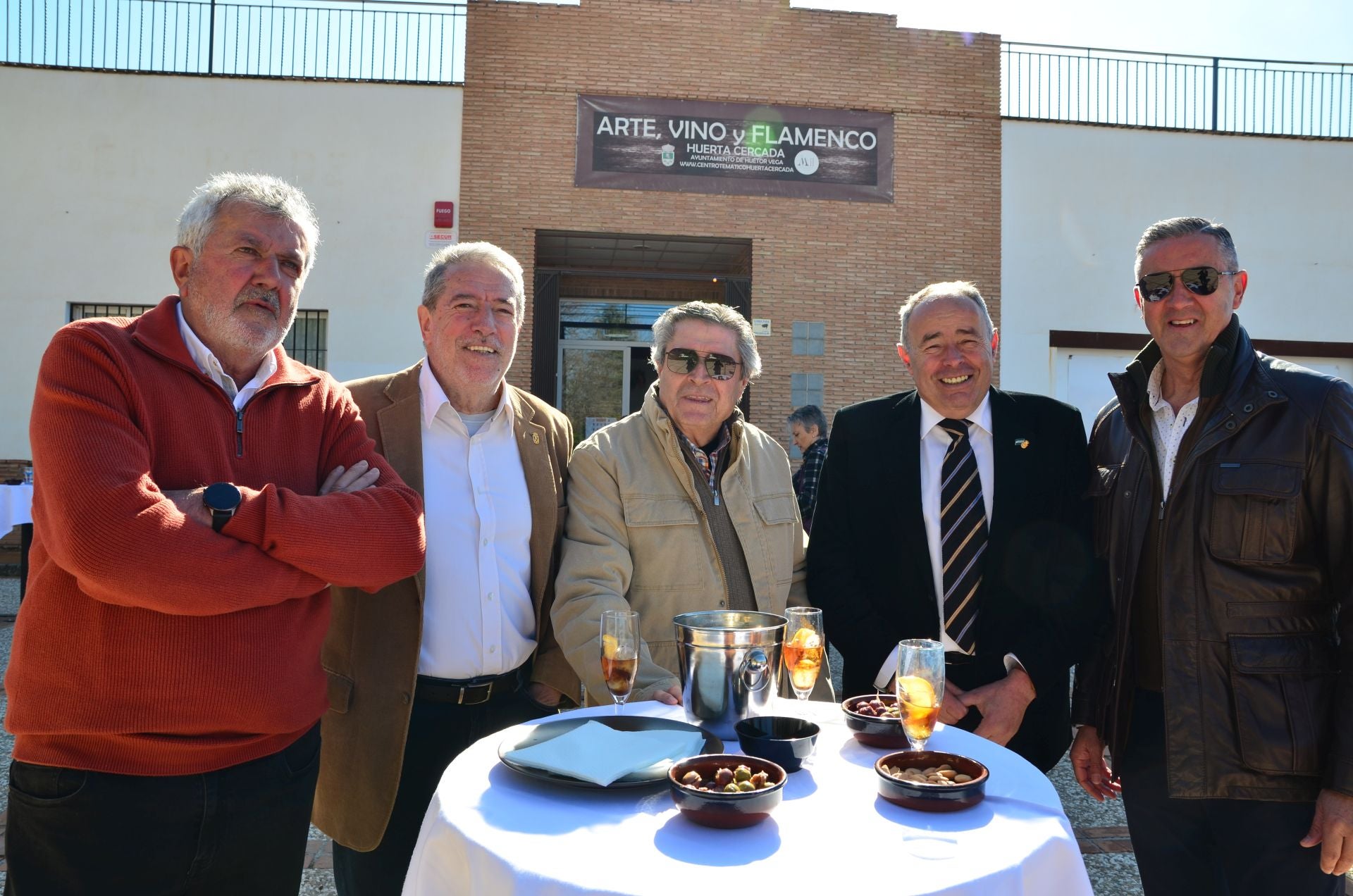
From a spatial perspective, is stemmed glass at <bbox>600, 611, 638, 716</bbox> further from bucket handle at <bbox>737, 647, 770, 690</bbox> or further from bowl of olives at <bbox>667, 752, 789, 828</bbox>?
bowl of olives at <bbox>667, 752, 789, 828</bbox>

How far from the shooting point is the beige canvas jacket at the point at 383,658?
241 centimetres

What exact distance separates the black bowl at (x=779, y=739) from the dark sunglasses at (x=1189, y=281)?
1660mm

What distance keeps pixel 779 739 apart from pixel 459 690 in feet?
3.79

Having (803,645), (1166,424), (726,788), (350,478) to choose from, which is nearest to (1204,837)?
(1166,424)

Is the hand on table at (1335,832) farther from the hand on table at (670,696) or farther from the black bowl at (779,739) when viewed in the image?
the hand on table at (670,696)

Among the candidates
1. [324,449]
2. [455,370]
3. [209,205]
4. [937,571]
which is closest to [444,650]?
[324,449]

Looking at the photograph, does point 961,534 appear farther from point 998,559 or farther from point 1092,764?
point 1092,764

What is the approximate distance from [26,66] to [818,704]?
15.6 meters

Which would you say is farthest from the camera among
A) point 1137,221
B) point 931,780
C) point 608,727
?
point 1137,221

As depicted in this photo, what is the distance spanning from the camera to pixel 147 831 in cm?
184

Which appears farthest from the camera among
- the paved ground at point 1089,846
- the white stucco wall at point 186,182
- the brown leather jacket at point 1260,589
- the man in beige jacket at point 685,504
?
the white stucco wall at point 186,182

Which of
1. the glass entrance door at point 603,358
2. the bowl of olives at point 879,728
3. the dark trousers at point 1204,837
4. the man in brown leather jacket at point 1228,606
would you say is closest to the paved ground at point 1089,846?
the dark trousers at point 1204,837

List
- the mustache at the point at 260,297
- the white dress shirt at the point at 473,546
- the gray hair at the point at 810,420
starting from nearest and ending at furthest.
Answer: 1. the mustache at the point at 260,297
2. the white dress shirt at the point at 473,546
3. the gray hair at the point at 810,420

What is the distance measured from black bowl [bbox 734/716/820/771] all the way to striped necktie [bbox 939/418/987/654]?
108 centimetres
